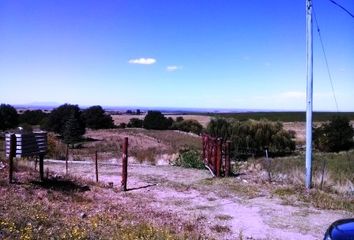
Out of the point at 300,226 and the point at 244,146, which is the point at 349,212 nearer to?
the point at 300,226

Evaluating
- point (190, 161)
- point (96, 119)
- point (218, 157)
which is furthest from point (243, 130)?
point (96, 119)

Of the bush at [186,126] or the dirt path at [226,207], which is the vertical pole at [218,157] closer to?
the dirt path at [226,207]

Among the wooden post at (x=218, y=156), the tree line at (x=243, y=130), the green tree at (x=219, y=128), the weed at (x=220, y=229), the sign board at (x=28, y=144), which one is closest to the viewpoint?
the weed at (x=220, y=229)

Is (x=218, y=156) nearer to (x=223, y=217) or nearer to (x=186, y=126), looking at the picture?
(x=223, y=217)

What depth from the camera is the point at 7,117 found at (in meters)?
79.6

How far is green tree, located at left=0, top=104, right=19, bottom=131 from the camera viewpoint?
260 feet

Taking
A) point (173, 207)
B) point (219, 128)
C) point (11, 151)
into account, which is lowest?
point (173, 207)

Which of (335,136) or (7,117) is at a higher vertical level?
(7,117)

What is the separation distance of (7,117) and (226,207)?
72434 millimetres

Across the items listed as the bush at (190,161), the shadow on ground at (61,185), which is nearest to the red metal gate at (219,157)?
the bush at (190,161)

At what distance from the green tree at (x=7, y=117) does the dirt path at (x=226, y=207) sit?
6428 cm

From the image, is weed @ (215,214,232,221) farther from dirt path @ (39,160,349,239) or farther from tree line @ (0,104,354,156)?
tree line @ (0,104,354,156)

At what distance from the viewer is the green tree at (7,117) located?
79144 millimetres

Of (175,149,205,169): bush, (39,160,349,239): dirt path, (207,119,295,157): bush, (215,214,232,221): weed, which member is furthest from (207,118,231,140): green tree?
(215,214,232,221): weed
